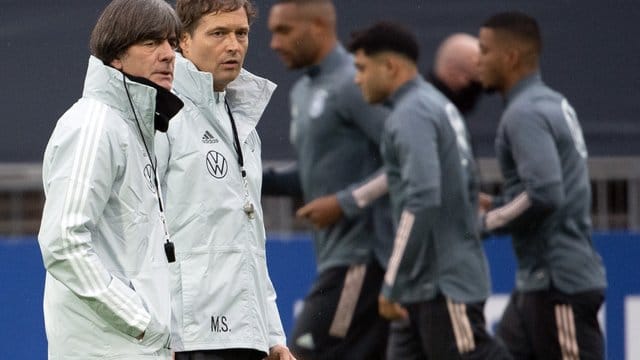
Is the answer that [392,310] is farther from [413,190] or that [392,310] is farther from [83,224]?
[83,224]

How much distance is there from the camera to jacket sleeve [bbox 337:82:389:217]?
16.5 feet

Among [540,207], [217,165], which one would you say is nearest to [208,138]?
[217,165]

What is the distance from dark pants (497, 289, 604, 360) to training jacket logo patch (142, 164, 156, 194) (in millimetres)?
2571

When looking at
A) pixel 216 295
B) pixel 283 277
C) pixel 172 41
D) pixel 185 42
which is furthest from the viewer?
pixel 283 277

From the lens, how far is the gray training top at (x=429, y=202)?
4902 mm

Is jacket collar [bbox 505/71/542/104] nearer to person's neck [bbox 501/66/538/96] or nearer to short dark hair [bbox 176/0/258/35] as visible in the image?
person's neck [bbox 501/66/538/96]

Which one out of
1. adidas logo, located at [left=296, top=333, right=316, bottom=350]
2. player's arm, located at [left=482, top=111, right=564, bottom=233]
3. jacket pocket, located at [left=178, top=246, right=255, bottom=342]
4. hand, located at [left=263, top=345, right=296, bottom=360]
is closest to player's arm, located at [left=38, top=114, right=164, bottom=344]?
jacket pocket, located at [left=178, top=246, right=255, bottom=342]

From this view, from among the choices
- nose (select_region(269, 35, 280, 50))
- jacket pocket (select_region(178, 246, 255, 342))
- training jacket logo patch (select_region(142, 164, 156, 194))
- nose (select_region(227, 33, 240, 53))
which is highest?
nose (select_region(227, 33, 240, 53))

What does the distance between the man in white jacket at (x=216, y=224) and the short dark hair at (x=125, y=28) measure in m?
0.48

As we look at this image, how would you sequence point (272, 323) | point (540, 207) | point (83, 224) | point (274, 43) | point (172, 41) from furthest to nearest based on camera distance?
point (540, 207), point (274, 43), point (272, 323), point (172, 41), point (83, 224)

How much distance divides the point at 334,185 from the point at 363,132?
0.68 feet

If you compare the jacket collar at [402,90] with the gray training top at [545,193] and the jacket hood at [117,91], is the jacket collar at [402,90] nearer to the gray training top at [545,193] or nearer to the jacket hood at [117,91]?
the gray training top at [545,193]

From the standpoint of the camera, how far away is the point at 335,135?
5020 millimetres

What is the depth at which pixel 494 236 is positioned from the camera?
524 centimetres
